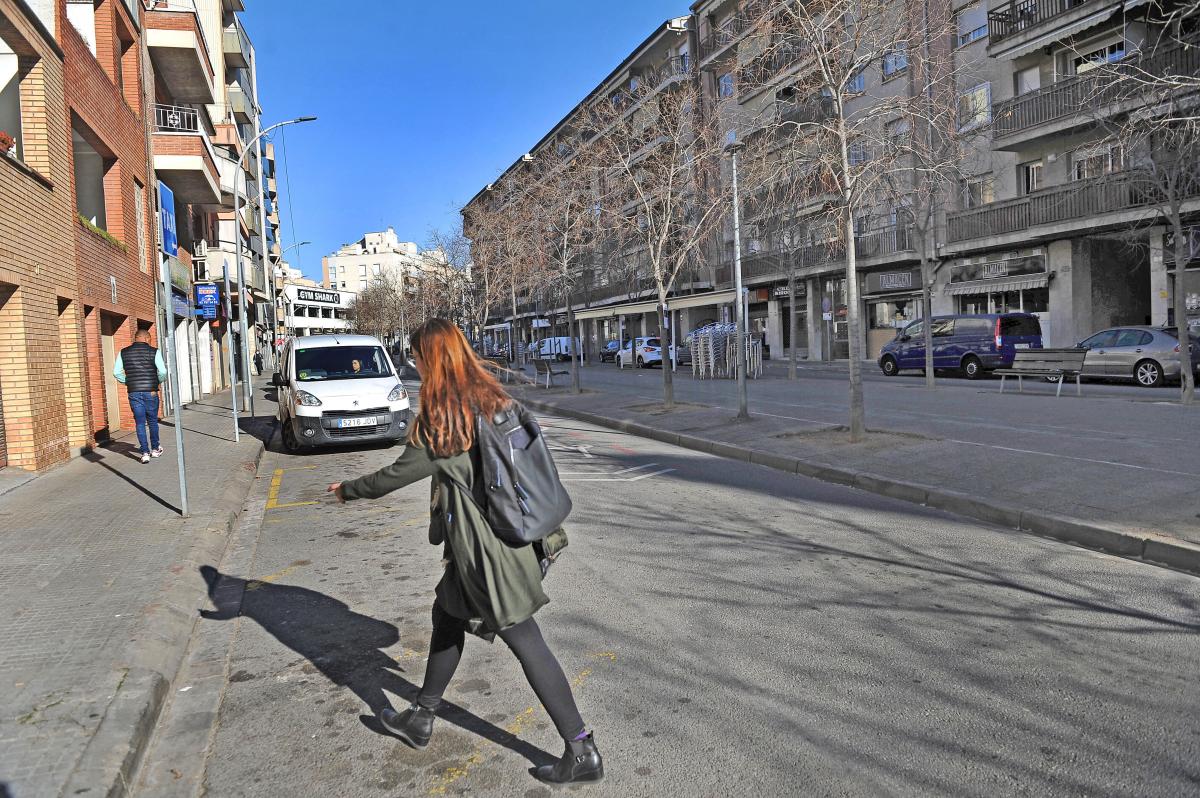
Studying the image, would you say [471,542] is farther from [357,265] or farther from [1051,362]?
[357,265]

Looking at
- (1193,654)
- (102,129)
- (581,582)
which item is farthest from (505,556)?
(102,129)

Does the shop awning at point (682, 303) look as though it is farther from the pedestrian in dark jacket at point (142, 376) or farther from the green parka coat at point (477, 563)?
the green parka coat at point (477, 563)

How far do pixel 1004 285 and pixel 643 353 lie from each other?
1618 cm

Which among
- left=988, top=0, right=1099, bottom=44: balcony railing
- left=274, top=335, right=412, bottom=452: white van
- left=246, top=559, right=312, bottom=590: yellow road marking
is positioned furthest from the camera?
left=988, top=0, right=1099, bottom=44: balcony railing

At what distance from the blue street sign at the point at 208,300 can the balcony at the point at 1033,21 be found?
76.5 feet

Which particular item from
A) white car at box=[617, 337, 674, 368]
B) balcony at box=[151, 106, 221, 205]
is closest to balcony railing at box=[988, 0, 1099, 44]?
white car at box=[617, 337, 674, 368]

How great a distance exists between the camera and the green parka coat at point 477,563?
293 centimetres

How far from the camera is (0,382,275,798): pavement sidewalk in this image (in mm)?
3242

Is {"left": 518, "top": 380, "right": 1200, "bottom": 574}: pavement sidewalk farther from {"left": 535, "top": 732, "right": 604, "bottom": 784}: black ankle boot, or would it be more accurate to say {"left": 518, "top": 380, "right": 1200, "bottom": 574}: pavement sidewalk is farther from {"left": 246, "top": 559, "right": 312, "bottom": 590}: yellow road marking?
{"left": 246, "top": 559, "right": 312, "bottom": 590}: yellow road marking

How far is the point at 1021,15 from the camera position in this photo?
26.4 meters

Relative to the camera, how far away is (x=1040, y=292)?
27.5m

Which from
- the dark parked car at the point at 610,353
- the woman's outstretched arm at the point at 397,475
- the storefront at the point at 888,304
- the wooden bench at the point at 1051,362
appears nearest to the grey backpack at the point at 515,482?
the woman's outstretched arm at the point at 397,475

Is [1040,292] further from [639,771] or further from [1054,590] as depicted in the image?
[639,771]

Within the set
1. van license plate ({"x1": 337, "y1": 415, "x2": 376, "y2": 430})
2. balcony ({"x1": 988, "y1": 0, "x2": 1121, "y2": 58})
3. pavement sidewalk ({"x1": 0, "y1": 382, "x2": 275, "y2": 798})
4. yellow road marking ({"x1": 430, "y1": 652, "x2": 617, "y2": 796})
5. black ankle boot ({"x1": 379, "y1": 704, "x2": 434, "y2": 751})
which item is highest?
balcony ({"x1": 988, "y1": 0, "x2": 1121, "y2": 58})
